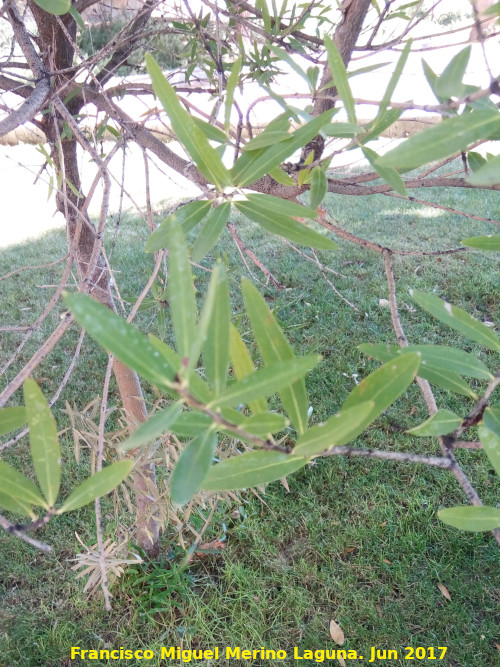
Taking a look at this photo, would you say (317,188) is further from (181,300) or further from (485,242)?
(181,300)

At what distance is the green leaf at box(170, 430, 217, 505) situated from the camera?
358 millimetres

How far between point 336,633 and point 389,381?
1510 mm

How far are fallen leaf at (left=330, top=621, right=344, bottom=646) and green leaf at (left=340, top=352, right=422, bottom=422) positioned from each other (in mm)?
1478

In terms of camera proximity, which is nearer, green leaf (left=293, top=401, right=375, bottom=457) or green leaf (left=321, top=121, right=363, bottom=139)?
green leaf (left=293, top=401, right=375, bottom=457)

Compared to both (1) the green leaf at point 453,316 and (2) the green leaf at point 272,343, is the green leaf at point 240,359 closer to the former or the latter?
(2) the green leaf at point 272,343

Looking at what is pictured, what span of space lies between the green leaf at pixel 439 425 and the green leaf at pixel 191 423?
19 centimetres

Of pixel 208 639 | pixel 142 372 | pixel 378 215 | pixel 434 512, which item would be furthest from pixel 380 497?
pixel 378 215

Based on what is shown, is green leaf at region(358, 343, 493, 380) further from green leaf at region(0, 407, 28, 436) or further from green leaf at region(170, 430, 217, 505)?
green leaf at region(0, 407, 28, 436)

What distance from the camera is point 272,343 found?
45 cm

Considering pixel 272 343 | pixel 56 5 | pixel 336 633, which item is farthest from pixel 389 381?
pixel 336 633

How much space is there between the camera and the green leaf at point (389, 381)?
404 mm

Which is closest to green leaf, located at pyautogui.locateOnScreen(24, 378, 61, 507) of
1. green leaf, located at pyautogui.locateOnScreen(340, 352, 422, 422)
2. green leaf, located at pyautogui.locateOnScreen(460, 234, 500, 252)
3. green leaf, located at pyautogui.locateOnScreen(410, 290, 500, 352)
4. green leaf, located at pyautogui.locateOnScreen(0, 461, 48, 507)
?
green leaf, located at pyautogui.locateOnScreen(0, 461, 48, 507)

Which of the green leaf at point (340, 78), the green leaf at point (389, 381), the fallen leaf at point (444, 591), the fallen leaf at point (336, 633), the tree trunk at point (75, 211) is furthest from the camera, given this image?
the fallen leaf at point (444, 591)

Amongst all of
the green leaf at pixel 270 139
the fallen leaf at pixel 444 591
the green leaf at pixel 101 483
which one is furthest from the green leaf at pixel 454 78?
the fallen leaf at pixel 444 591
